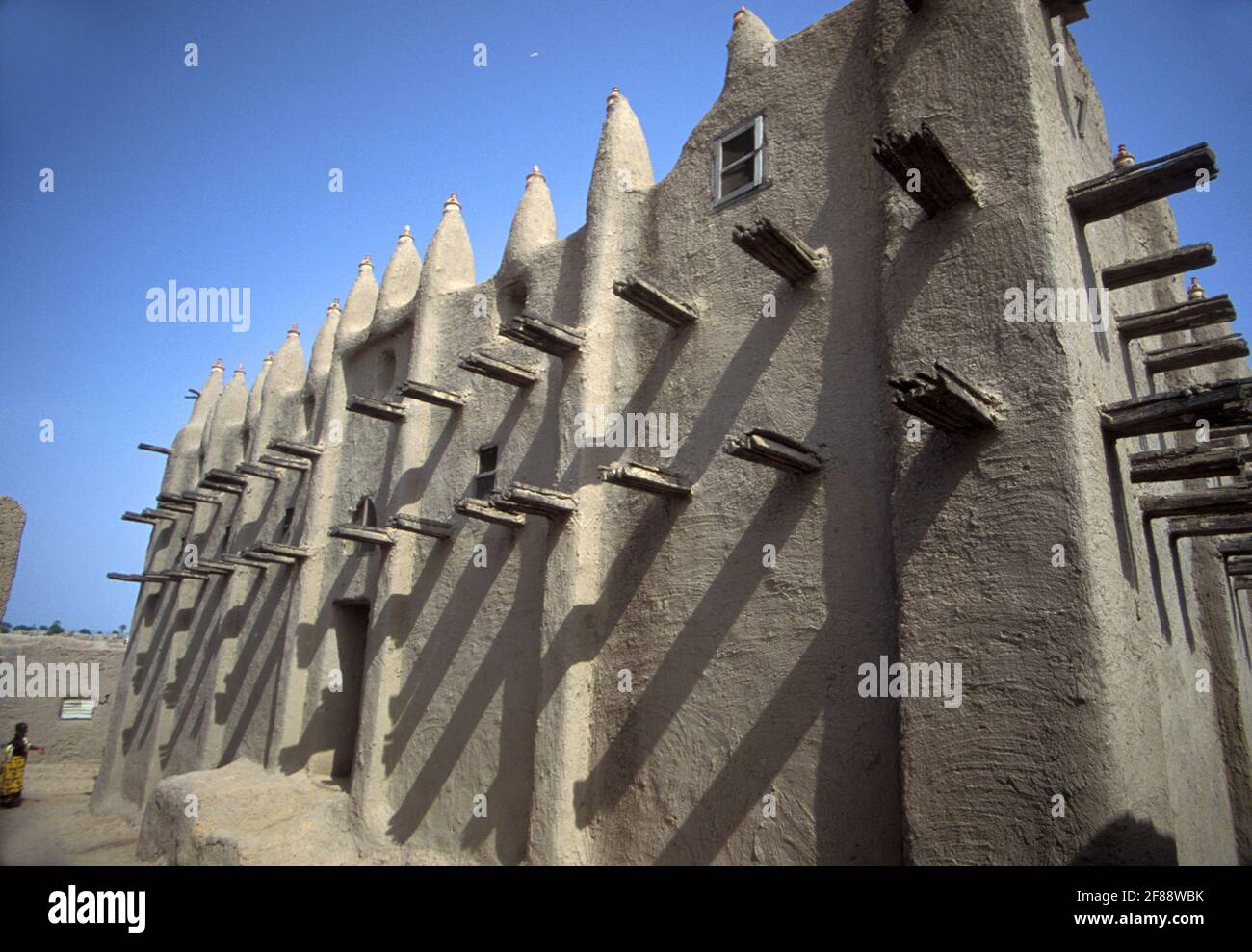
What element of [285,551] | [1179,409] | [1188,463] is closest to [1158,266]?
[1188,463]

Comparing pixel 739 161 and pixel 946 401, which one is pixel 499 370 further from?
pixel 946 401

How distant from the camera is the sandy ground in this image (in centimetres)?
1411

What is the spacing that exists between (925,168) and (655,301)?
3.23 meters

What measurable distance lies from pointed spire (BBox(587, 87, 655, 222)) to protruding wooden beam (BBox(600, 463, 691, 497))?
422 cm

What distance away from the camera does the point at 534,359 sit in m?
11.3

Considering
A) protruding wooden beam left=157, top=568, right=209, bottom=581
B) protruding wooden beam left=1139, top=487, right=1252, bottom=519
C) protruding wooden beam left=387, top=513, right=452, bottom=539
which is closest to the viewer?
protruding wooden beam left=1139, top=487, right=1252, bottom=519

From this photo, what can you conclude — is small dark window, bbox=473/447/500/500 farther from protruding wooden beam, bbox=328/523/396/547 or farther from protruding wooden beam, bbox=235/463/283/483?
protruding wooden beam, bbox=235/463/283/483

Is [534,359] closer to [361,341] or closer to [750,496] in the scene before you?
[750,496]

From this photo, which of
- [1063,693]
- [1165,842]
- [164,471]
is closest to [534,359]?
[1063,693]

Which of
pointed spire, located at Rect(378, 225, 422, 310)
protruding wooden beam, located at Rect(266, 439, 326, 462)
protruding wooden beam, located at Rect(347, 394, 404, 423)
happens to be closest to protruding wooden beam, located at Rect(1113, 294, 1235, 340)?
protruding wooden beam, located at Rect(347, 394, 404, 423)

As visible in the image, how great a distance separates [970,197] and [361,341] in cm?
1225

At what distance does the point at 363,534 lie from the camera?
38.8ft

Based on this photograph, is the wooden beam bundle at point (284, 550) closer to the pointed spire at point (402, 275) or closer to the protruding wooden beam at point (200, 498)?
the pointed spire at point (402, 275)

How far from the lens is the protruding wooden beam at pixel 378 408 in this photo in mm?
12539
